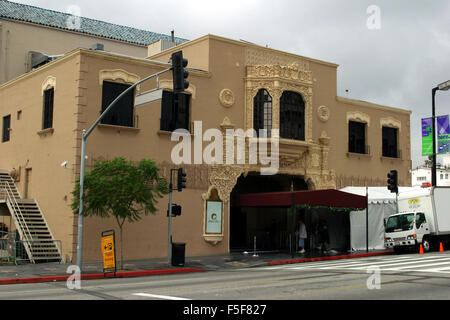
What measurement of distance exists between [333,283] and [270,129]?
55.7 ft

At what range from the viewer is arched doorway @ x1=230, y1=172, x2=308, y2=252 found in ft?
110

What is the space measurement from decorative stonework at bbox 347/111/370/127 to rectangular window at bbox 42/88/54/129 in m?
18.5

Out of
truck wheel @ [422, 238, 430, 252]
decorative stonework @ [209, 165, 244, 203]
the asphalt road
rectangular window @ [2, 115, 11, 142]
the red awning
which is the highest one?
rectangular window @ [2, 115, 11, 142]

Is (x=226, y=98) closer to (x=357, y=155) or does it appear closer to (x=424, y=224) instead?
(x=357, y=155)

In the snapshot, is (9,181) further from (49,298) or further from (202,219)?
(49,298)

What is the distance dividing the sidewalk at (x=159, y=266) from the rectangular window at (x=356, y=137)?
29.1ft

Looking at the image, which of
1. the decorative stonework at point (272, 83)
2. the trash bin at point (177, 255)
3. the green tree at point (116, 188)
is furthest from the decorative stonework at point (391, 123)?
the green tree at point (116, 188)

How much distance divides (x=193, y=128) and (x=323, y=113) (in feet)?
30.8

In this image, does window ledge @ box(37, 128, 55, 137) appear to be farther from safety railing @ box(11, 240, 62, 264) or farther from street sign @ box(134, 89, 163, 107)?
street sign @ box(134, 89, 163, 107)

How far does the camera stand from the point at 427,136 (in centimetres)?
3169

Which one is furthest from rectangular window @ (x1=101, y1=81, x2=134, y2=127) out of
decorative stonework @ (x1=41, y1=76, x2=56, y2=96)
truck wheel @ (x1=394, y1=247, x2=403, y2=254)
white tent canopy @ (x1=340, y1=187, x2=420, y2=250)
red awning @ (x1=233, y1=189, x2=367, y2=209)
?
truck wheel @ (x1=394, y1=247, x2=403, y2=254)

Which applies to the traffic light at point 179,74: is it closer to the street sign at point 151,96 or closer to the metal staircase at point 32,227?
the street sign at point 151,96

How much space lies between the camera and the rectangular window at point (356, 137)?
36.7 metres
